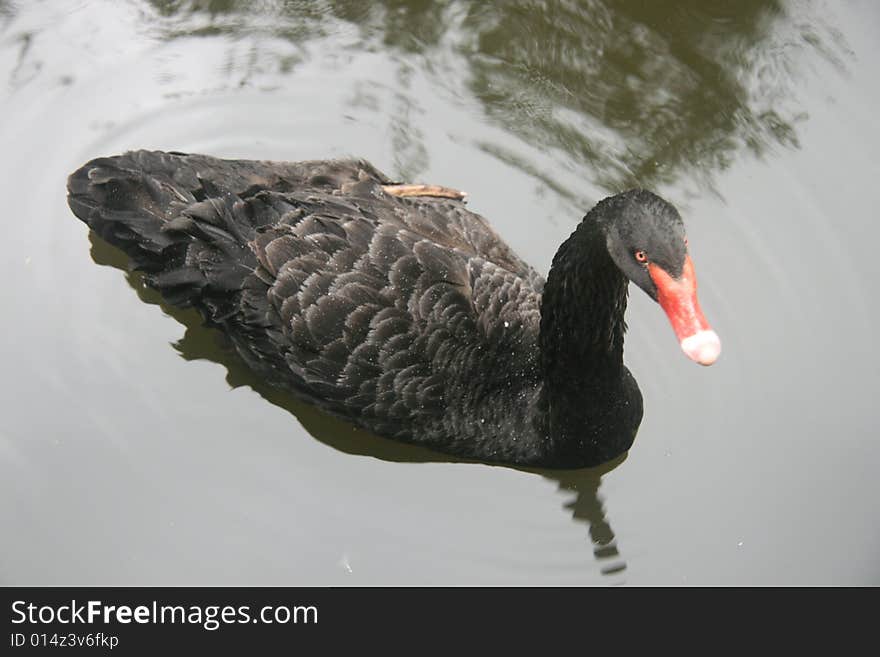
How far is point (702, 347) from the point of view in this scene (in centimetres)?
378

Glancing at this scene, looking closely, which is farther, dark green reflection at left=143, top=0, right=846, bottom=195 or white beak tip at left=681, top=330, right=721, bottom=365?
dark green reflection at left=143, top=0, right=846, bottom=195

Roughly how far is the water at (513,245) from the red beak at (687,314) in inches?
54.4

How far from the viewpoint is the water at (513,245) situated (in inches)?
192

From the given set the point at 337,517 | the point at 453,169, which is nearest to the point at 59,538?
the point at 337,517

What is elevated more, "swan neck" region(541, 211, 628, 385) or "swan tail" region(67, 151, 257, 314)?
"swan neck" region(541, 211, 628, 385)

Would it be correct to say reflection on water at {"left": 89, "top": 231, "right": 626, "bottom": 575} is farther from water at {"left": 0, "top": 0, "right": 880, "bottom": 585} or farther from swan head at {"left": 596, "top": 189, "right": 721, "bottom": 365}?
swan head at {"left": 596, "top": 189, "right": 721, "bottom": 365}

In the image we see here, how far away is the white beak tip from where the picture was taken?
12.4 feet

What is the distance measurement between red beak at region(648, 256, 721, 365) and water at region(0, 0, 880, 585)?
138 centimetres

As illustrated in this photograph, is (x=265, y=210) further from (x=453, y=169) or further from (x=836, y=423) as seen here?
(x=836, y=423)

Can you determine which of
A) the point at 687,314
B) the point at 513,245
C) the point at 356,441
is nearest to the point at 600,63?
the point at 513,245

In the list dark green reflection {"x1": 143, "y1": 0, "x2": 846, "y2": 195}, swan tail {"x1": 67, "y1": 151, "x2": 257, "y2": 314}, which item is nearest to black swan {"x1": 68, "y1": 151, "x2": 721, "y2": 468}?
swan tail {"x1": 67, "y1": 151, "x2": 257, "y2": 314}

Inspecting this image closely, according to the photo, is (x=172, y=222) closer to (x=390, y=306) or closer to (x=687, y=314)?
(x=390, y=306)

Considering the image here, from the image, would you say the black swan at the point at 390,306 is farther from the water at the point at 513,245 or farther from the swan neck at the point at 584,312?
the water at the point at 513,245

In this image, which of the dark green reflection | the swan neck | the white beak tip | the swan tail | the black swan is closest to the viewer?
the white beak tip
